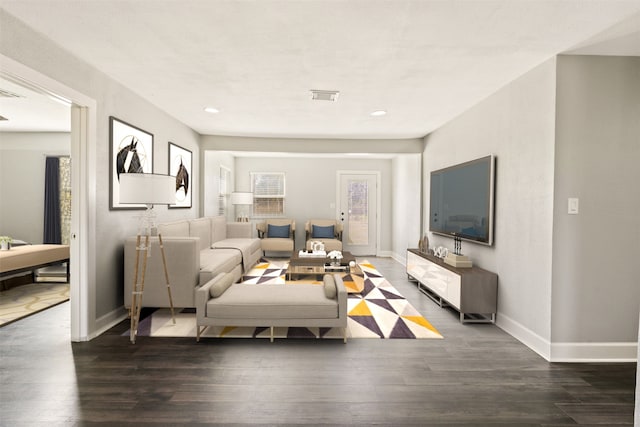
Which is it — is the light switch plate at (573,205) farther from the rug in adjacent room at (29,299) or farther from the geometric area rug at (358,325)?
the rug in adjacent room at (29,299)

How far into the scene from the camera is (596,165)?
255 centimetres

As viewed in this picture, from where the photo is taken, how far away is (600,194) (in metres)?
2.55

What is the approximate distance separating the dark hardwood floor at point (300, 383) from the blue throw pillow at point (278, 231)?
4.34m

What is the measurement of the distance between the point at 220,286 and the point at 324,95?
2.25 meters

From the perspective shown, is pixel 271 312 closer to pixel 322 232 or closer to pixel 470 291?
pixel 470 291

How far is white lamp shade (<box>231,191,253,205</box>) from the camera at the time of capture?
274 inches

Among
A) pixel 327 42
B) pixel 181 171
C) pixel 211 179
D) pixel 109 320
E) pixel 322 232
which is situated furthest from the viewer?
pixel 322 232

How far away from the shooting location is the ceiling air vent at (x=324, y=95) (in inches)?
133

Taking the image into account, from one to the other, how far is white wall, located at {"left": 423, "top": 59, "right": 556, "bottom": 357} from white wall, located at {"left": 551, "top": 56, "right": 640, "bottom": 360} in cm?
10

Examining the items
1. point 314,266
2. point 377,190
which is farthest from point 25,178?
point 377,190

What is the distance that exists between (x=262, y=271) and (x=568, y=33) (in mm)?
Answer: 4966

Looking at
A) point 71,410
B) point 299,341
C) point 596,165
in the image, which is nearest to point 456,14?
point 596,165

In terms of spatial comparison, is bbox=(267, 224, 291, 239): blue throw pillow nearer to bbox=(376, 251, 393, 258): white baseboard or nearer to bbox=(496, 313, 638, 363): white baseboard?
bbox=(376, 251, 393, 258): white baseboard

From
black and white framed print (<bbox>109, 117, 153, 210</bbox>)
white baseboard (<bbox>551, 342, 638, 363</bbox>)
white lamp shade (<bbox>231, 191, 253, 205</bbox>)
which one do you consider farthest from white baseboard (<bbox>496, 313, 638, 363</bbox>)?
white lamp shade (<bbox>231, 191, 253, 205</bbox>)
